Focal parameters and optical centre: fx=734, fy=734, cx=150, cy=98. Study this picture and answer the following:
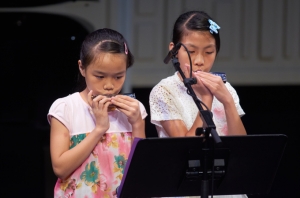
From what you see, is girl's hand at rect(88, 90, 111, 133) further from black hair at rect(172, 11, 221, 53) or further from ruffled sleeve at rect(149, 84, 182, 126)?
black hair at rect(172, 11, 221, 53)

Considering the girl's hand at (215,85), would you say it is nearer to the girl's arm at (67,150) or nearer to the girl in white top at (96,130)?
the girl in white top at (96,130)

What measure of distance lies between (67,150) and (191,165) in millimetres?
486

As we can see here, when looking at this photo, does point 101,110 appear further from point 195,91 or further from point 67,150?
point 195,91

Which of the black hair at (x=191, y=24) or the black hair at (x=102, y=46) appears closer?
the black hair at (x=102, y=46)

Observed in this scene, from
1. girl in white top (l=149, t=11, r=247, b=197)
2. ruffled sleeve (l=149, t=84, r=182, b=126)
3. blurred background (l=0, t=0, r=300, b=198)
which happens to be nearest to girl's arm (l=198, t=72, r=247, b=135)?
girl in white top (l=149, t=11, r=247, b=197)

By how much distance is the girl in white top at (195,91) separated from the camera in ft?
8.88

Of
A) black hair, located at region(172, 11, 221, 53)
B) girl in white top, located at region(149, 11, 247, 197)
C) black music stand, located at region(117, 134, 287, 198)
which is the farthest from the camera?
black hair, located at region(172, 11, 221, 53)

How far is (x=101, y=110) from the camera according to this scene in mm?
2605

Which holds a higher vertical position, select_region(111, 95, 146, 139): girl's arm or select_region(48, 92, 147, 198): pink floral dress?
select_region(111, 95, 146, 139): girl's arm

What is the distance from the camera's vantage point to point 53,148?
262 cm

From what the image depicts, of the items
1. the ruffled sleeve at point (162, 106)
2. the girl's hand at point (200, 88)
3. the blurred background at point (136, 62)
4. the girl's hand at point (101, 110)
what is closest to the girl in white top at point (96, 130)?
the girl's hand at point (101, 110)

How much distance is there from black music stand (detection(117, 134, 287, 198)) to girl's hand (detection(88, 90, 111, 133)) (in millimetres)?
281

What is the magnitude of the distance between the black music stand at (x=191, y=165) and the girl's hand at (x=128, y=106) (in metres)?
0.29

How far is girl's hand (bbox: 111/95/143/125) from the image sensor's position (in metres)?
2.61
